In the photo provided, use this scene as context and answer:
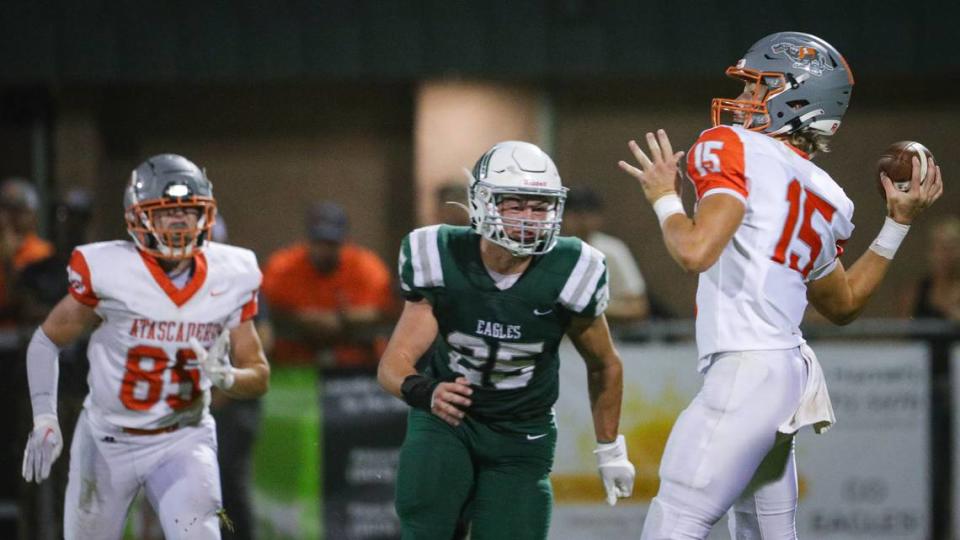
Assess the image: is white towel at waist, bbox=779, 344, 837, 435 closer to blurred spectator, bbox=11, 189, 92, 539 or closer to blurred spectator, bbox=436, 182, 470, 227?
blurred spectator, bbox=436, 182, 470, 227

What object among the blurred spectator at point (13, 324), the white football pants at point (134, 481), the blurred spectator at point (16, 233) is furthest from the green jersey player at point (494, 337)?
the blurred spectator at point (16, 233)

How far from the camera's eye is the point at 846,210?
4113mm

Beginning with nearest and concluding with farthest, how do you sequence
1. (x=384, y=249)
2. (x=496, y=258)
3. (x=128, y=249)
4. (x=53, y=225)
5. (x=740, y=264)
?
(x=740, y=264) → (x=496, y=258) → (x=128, y=249) → (x=53, y=225) → (x=384, y=249)

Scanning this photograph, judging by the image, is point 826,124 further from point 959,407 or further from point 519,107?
point 519,107

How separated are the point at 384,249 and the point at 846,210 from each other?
18.8ft

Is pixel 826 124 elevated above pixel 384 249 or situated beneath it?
elevated above

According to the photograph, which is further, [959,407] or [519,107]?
[519,107]

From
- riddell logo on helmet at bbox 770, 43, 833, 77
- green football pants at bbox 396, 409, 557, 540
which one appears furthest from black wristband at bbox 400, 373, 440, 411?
riddell logo on helmet at bbox 770, 43, 833, 77

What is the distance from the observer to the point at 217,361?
471 cm

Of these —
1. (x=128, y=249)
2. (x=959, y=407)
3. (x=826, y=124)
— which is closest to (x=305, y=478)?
(x=128, y=249)

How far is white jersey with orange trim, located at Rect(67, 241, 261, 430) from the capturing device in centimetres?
478

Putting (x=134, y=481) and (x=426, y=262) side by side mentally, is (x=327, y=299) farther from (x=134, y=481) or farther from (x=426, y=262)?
(x=426, y=262)

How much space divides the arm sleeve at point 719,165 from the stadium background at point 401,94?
5280mm

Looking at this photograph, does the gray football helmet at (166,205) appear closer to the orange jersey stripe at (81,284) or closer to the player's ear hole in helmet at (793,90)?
the orange jersey stripe at (81,284)
